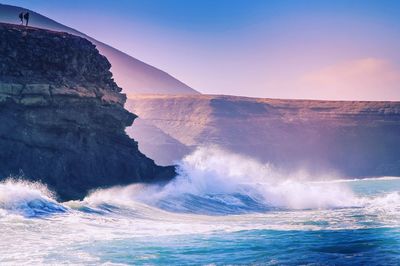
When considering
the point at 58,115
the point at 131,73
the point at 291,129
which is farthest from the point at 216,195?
the point at 131,73

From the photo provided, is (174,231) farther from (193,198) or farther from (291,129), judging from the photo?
(291,129)

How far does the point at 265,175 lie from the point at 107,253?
76.7 metres

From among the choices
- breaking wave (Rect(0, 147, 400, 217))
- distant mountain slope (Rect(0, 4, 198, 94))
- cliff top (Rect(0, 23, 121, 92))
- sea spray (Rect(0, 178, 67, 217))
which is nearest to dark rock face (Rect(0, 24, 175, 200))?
cliff top (Rect(0, 23, 121, 92))

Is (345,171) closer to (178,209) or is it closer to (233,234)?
(178,209)

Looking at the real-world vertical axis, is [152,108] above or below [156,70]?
below

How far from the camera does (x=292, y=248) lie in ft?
57.0

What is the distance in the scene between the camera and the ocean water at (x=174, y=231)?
52.1 feet

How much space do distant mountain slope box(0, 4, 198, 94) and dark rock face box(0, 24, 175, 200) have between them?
371ft

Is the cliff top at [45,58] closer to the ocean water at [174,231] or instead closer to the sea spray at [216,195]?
the ocean water at [174,231]

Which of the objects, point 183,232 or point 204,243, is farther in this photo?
point 183,232

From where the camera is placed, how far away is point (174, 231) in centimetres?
2133

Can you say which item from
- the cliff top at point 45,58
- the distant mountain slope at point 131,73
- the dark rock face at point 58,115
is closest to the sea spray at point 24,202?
the dark rock face at point 58,115

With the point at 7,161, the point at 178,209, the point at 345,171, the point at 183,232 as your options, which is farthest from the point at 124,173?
the point at 345,171

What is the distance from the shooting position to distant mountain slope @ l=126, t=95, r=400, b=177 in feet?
320
